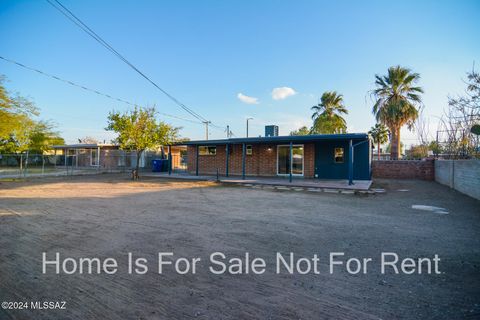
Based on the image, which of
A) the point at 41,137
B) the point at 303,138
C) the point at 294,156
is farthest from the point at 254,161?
the point at 41,137

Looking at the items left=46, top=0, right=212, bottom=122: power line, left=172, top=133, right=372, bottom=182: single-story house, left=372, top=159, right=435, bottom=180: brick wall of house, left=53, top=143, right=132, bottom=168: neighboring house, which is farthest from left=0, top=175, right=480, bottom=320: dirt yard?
left=53, top=143, right=132, bottom=168: neighboring house

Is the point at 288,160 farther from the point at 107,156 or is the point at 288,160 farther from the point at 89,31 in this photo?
the point at 107,156

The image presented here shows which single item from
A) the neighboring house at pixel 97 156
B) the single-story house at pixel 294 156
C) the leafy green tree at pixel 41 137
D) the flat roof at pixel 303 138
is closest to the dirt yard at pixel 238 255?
the flat roof at pixel 303 138

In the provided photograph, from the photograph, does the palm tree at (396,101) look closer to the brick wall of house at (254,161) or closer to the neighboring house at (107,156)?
the brick wall of house at (254,161)

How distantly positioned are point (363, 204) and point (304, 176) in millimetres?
7341

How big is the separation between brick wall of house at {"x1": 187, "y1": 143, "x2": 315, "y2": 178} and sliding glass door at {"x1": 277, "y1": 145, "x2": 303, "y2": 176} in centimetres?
28

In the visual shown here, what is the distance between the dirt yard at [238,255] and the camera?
7.41 feet

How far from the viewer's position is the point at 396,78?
65.4ft

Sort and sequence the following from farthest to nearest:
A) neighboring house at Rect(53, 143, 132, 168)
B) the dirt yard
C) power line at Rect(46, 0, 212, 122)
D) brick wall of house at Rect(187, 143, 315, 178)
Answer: neighboring house at Rect(53, 143, 132, 168), brick wall of house at Rect(187, 143, 315, 178), power line at Rect(46, 0, 212, 122), the dirt yard

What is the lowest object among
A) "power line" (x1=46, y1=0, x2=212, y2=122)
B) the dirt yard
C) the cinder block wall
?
the dirt yard

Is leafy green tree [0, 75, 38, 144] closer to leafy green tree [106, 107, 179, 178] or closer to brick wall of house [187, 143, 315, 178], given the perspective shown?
leafy green tree [106, 107, 179, 178]

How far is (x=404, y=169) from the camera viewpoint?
1750 cm

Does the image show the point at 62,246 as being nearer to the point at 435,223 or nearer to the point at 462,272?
the point at 462,272

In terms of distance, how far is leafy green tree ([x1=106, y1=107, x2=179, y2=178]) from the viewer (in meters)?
14.3
